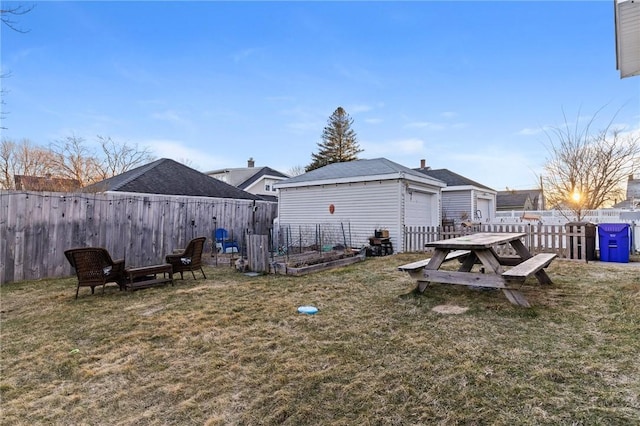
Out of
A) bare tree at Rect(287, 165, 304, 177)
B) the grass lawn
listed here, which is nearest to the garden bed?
the grass lawn

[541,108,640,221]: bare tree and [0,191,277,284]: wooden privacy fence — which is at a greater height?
[541,108,640,221]: bare tree

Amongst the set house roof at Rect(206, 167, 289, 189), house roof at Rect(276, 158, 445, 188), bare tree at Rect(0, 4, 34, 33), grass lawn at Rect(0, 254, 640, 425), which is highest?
house roof at Rect(206, 167, 289, 189)

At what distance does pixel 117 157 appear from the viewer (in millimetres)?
22078

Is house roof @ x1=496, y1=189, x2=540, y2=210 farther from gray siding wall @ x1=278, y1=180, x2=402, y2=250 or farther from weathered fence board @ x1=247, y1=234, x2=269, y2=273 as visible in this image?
weathered fence board @ x1=247, y1=234, x2=269, y2=273

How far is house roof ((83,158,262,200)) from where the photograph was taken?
1336 cm

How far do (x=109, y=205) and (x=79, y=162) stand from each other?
50.1ft

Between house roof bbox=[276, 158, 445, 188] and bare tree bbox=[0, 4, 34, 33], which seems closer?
bare tree bbox=[0, 4, 34, 33]

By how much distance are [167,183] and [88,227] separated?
6506 millimetres

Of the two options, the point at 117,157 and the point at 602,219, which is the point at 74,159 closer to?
the point at 117,157

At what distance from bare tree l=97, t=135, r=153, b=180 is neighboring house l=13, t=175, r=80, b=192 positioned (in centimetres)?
220

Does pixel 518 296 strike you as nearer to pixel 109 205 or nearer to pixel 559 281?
pixel 559 281

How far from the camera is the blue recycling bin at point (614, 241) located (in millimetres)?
8438

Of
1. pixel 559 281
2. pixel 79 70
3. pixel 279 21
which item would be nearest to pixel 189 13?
pixel 279 21

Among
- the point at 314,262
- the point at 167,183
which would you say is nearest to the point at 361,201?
the point at 314,262
